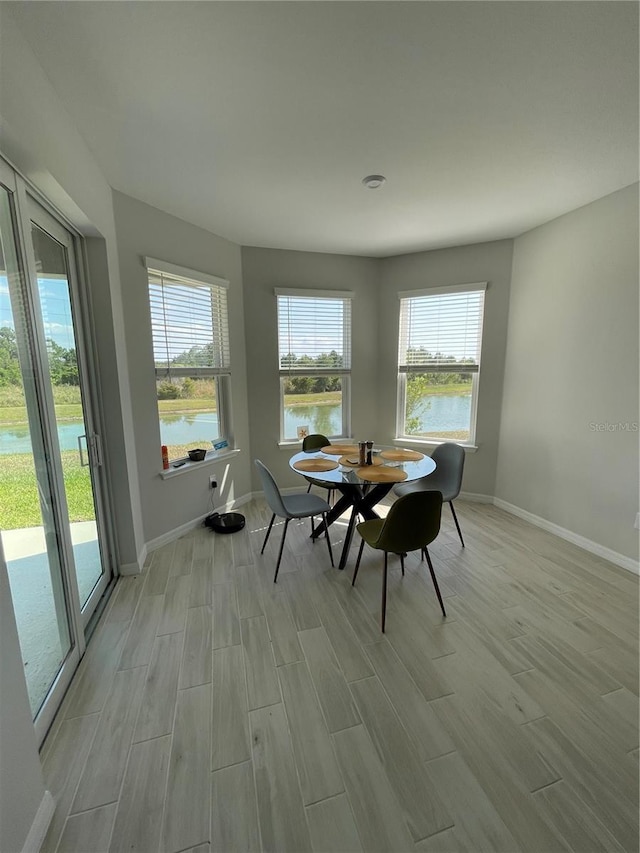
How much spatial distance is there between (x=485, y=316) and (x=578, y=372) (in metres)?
1.15

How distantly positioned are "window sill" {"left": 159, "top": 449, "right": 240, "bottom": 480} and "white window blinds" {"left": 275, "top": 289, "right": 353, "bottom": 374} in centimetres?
111

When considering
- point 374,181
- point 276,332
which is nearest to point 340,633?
point 374,181

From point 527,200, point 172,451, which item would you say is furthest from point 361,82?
point 172,451

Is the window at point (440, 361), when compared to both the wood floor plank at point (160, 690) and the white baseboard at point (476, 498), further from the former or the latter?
the wood floor plank at point (160, 690)

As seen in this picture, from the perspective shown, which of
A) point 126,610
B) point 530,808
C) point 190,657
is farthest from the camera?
point 126,610

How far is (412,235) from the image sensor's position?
11.1 feet

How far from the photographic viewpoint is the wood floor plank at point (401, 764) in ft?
3.88

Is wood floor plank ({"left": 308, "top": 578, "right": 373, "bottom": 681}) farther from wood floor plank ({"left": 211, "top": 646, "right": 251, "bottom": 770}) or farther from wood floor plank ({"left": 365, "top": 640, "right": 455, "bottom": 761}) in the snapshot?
wood floor plank ({"left": 211, "top": 646, "right": 251, "bottom": 770})

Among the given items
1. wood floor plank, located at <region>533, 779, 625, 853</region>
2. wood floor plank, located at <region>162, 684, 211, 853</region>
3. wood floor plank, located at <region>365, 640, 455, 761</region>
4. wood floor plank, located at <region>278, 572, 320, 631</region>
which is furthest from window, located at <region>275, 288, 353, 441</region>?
wood floor plank, located at <region>533, 779, 625, 853</region>

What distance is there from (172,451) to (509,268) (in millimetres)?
3760

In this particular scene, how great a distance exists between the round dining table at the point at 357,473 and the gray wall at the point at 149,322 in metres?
1.12

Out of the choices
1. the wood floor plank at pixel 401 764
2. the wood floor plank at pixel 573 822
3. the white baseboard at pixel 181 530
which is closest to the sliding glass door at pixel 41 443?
the white baseboard at pixel 181 530

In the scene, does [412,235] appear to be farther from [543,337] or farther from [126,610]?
[126,610]

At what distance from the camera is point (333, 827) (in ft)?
3.83
